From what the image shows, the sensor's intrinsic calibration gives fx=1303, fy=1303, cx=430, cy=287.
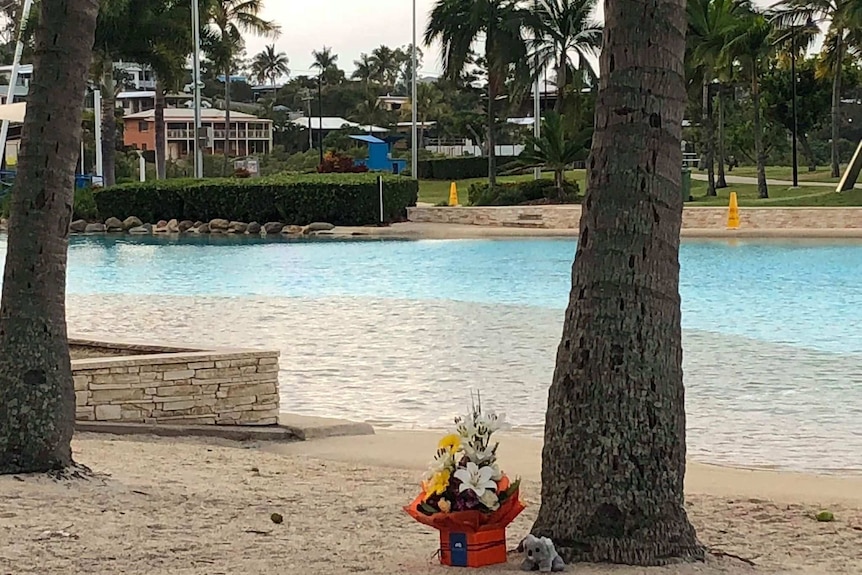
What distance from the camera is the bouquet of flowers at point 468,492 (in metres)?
4.91

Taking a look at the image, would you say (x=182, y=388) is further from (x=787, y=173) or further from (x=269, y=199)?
(x=787, y=173)

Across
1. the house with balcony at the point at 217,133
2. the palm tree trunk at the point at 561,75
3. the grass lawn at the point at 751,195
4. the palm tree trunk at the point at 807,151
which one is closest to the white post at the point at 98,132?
the grass lawn at the point at 751,195

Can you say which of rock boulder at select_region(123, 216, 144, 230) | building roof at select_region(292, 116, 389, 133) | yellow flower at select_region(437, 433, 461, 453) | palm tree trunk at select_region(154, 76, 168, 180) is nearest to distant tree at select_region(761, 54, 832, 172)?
palm tree trunk at select_region(154, 76, 168, 180)

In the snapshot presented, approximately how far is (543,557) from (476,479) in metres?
0.38

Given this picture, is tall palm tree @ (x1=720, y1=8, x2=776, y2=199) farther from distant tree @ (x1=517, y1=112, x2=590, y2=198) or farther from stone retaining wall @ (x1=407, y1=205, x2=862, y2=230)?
stone retaining wall @ (x1=407, y1=205, x2=862, y2=230)

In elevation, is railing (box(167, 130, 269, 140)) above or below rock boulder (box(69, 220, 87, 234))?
above

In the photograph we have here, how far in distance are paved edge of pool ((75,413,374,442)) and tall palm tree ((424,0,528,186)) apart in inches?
1444

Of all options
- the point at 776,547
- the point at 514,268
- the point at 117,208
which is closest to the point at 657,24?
the point at 776,547

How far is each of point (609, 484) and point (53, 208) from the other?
3.40 meters

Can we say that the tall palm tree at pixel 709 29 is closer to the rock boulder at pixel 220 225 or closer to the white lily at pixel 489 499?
the rock boulder at pixel 220 225

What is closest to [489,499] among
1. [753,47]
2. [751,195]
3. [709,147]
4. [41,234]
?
[41,234]

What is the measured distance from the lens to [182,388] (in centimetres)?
962

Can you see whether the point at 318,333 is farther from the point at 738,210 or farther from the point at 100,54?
the point at 100,54

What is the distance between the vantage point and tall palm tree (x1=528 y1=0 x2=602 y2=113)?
46.6 metres
